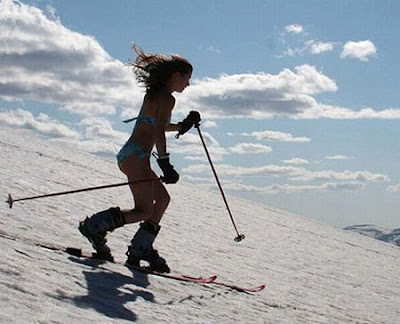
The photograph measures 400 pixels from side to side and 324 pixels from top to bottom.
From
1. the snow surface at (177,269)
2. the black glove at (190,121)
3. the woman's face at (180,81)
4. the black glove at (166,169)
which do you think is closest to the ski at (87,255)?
the snow surface at (177,269)

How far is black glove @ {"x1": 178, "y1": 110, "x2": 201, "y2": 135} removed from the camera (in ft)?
18.1

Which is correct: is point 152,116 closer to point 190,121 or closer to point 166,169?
point 166,169

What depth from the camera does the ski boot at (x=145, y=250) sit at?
16.3ft

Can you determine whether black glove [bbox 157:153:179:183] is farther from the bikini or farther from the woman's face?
→ the woman's face

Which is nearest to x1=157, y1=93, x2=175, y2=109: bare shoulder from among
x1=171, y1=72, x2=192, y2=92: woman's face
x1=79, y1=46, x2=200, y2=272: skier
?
x1=79, y1=46, x2=200, y2=272: skier

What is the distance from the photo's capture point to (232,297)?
16.3 feet

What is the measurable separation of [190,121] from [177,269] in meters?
1.40

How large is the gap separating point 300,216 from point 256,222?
6.52 m

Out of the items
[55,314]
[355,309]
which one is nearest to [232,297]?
[355,309]

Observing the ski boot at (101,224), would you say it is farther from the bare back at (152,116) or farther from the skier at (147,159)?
the bare back at (152,116)

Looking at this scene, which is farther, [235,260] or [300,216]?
[300,216]

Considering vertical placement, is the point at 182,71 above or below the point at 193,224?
above

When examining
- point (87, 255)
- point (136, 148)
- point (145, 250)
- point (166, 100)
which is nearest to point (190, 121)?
point (166, 100)

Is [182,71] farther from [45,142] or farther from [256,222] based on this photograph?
[45,142]
